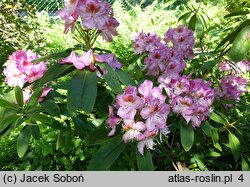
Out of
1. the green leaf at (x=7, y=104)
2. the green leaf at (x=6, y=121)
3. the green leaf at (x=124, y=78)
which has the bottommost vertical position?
the green leaf at (x=6, y=121)

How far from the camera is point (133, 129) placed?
1.23m

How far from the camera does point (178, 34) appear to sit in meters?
Result: 1.85

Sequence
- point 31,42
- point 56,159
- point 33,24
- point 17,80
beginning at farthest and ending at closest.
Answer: point 33,24 → point 31,42 → point 56,159 → point 17,80

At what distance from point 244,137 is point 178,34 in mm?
602

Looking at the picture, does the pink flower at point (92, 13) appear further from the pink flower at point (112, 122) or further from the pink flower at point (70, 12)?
the pink flower at point (112, 122)

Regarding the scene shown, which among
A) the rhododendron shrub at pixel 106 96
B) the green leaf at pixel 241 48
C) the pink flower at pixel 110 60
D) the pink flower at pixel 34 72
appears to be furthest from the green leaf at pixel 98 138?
the green leaf at pixel 241 48

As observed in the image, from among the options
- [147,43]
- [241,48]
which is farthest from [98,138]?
[147,43]

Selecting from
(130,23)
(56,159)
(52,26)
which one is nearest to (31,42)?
(52,26)

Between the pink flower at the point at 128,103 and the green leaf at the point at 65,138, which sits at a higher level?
the pink flower at the point at 128,103

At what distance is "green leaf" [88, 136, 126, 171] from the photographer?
1.22 meters

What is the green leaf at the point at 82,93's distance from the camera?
45.4 inches

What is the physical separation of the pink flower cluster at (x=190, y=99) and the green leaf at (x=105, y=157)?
0.28 metres

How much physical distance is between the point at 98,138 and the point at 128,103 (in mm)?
181

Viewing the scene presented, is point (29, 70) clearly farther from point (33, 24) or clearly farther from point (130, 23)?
point (130, 23)
